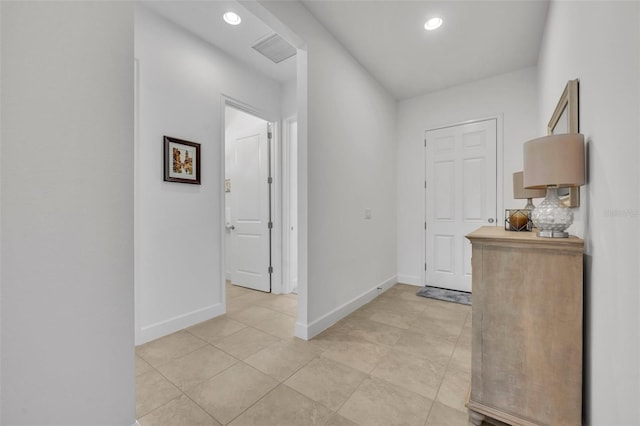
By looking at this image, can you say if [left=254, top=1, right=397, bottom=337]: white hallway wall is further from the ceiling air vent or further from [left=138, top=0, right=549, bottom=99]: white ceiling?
the ceiling air vent

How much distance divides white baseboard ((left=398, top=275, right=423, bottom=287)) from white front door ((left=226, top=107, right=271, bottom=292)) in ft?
6.55

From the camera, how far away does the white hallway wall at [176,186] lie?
224cm

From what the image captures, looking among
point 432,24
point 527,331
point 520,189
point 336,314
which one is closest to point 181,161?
point 336,314

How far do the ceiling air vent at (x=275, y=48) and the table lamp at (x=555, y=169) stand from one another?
242 centimetres

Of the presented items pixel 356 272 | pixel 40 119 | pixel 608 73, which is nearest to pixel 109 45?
pixel 40 119

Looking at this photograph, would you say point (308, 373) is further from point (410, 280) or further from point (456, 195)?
point (456, 195)

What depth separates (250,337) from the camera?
230 cm

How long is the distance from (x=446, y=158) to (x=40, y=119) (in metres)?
3.93

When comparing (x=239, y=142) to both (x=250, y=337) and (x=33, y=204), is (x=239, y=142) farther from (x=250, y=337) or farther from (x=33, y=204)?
(x=33, y=204)

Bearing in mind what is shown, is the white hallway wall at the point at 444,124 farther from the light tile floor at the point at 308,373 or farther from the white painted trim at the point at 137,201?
the white painted trim at the point at 137,201

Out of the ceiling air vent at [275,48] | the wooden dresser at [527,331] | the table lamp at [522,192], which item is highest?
the ceiling air vent at [275,48]

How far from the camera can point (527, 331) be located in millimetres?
1262

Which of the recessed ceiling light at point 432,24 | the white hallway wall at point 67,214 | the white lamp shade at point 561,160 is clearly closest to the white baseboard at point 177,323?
the white hallway wall at point 67,214

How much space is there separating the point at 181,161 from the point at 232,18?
1363 millimetres
